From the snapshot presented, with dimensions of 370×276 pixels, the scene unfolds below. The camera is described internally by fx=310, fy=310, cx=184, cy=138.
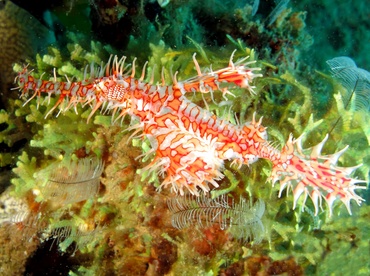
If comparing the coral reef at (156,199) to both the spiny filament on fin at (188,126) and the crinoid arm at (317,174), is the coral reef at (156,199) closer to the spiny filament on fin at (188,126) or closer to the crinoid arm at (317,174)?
the spiny filament on fin at (188,126)

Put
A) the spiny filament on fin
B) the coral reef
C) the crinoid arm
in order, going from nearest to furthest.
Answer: the crinoid arm, the spiny filament on fin, the coral reef

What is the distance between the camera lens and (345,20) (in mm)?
6141

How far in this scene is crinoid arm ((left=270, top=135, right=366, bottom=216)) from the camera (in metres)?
1.97

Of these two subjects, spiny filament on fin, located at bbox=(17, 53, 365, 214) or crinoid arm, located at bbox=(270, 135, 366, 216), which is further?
spiny filament on fin, located at bbox=(17, 53, 365, 214)

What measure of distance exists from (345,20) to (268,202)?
4885mm

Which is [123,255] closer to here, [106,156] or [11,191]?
[106,156]

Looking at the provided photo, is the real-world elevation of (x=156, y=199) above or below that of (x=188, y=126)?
below

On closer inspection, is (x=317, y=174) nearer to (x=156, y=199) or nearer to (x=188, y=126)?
(x=188, y=126)

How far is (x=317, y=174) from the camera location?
200 centimetres

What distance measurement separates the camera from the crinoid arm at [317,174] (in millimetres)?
1971

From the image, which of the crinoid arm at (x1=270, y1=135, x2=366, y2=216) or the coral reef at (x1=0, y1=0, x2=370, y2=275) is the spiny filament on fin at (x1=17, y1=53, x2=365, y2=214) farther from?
the coral reef at (x1=0, y1=0, x2=370, y2=275)

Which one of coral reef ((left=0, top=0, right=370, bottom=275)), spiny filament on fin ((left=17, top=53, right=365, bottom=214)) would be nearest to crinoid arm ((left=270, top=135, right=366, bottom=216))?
spiny filament on fin ((left=17, top=53, right=365, bottom=214))

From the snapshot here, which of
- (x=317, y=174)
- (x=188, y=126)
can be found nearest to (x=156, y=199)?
(x=188, y=126)

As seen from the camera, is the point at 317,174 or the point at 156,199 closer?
the point at 317,174
